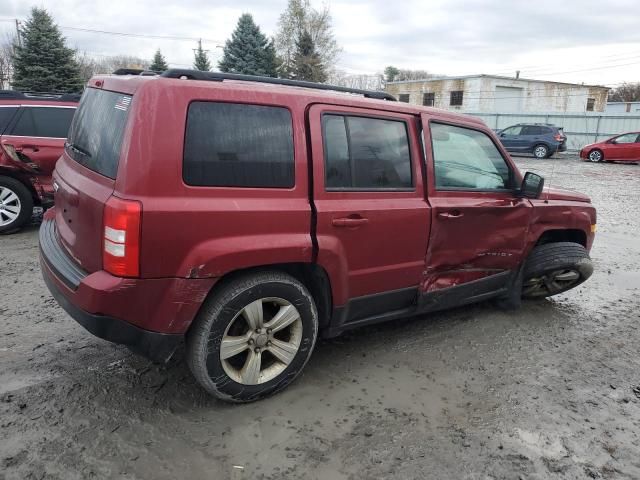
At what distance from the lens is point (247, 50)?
33.7m

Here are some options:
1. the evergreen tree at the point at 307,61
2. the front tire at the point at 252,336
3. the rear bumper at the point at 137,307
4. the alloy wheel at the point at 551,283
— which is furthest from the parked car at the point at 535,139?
the rear bumper at the point at 137,307

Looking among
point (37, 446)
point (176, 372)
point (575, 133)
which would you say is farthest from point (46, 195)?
point (575, 133)

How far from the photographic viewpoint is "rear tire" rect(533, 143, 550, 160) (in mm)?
22406

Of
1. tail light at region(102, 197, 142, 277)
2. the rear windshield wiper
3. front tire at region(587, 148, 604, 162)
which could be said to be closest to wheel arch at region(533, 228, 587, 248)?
tail light at region(102, 197, 142, 277)

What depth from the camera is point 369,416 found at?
9.53 feet

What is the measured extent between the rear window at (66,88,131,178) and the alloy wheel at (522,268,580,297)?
143 inches

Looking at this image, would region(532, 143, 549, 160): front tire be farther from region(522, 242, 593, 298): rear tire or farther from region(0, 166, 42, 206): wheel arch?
region(0, 166, 42, 206): wheel arch

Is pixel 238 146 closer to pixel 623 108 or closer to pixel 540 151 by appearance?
pixel 540 151

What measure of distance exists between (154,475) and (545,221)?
358 centimetres

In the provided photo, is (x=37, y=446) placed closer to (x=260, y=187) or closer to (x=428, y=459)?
(x=260, y=187)

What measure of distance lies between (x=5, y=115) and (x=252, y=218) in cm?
569

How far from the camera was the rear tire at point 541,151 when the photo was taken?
73.5 feet

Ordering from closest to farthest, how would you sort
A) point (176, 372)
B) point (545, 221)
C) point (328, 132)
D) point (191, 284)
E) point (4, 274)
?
point (191, 284)
point (328, 132)
point (176, 372)
point (545, 221)
point (4, 274)

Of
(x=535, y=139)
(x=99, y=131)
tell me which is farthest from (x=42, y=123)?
(x=535, y=139)
